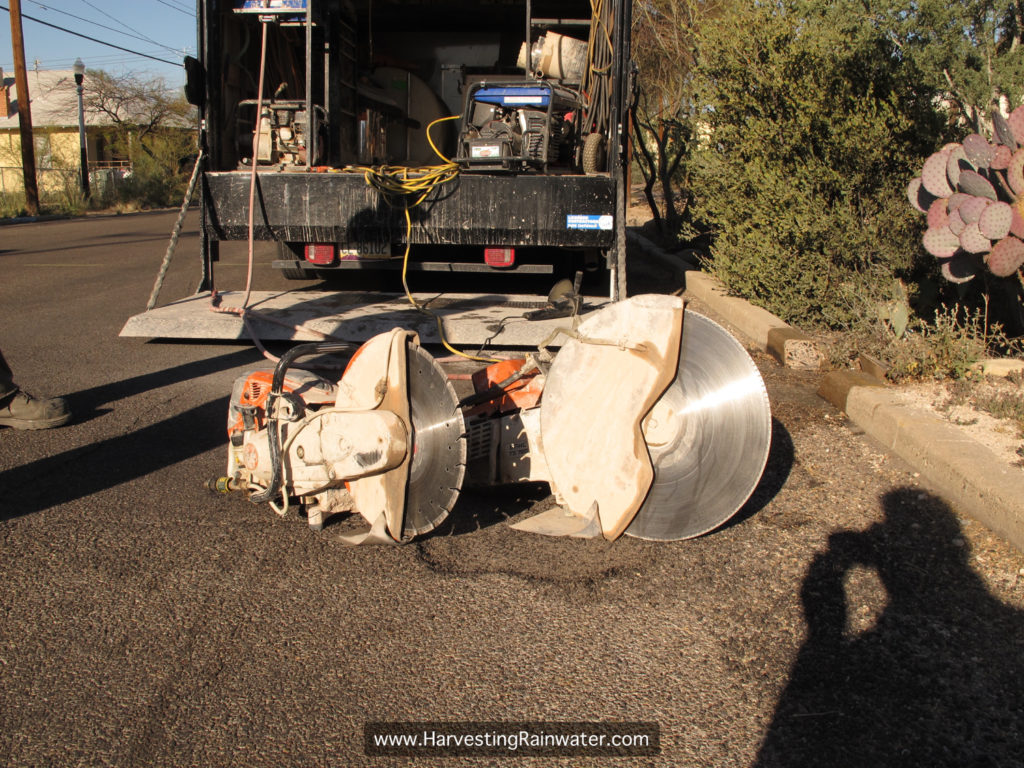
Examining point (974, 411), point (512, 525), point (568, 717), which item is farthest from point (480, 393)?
point (974, 411)

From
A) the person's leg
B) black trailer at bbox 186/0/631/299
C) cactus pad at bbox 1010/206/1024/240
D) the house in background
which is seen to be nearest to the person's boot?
the person's leg

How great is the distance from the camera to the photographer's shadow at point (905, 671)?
229cm

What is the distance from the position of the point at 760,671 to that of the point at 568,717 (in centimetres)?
64

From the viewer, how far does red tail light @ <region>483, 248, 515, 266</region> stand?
23.6 feet

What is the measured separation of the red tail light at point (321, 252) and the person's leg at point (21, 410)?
114 inches

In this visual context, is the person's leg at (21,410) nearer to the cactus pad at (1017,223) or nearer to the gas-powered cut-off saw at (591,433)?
the gas-powered cut-off saw at (591,433)

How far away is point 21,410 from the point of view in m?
4.70

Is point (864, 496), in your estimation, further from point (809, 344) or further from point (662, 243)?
point (662, 243)

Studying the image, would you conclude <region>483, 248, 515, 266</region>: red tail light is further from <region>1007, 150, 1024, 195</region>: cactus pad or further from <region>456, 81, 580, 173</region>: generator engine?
<region>1007, 150, 1024, 195</region>: cactus pad

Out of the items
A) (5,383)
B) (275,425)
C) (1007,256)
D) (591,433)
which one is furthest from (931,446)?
(5,383)


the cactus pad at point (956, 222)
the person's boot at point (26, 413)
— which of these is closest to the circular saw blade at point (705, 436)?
the cactus pad at point (956, 222)

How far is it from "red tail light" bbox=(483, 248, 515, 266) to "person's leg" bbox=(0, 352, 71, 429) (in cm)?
357

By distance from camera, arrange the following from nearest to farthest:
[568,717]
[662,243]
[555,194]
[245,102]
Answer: [568,717] < [555,194] < [245,102] < [662,243]

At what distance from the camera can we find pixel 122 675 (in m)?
2.59
